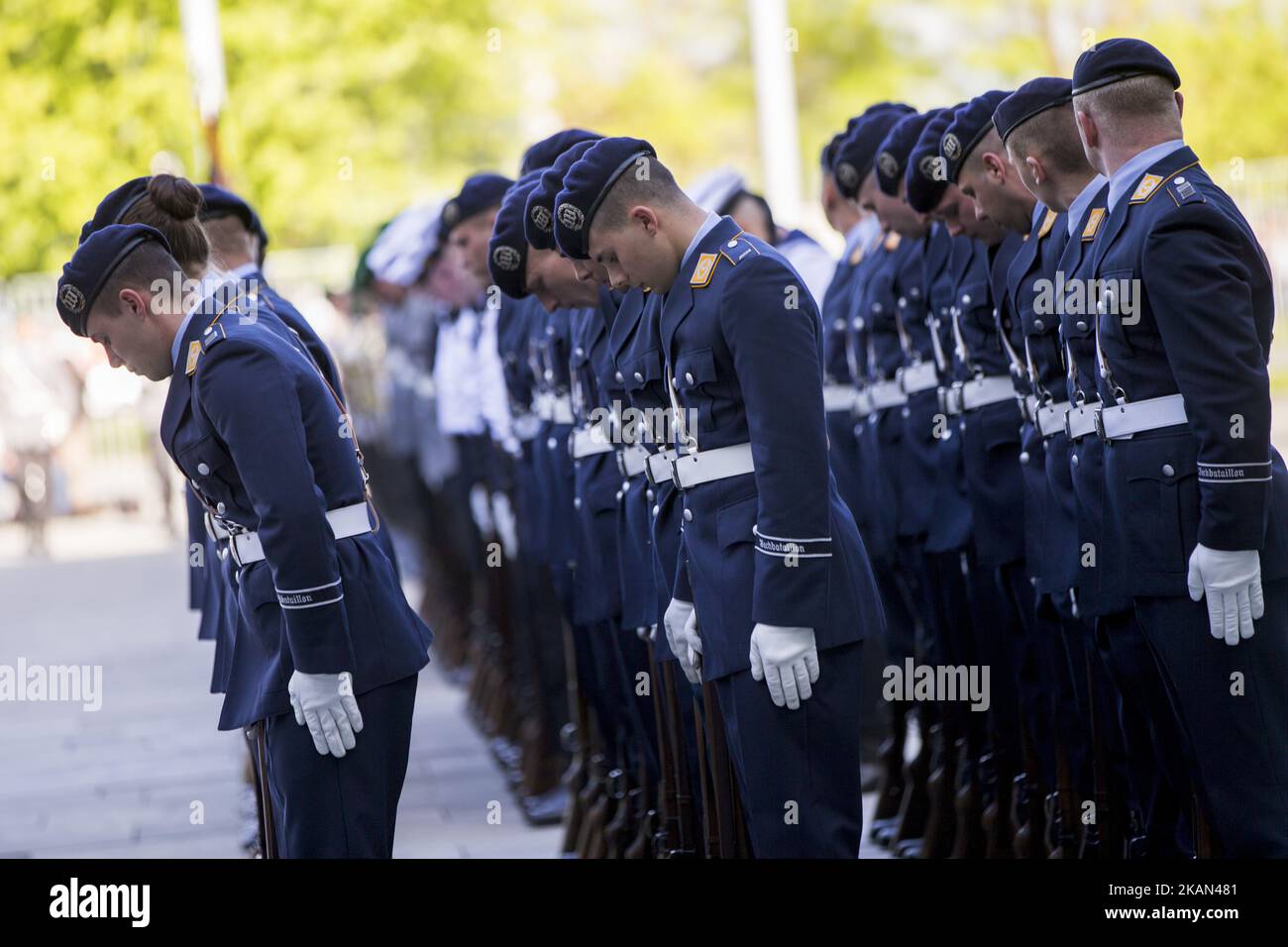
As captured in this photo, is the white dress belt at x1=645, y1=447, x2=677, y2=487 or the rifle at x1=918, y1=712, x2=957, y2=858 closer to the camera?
the white dress belt at x1=645, y1=447, x2=677, y2=487

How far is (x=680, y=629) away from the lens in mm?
4395

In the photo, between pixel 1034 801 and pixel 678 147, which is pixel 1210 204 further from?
pixel 678 147

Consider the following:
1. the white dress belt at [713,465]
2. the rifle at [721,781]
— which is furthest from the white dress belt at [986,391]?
the white dress belt at [713,465]

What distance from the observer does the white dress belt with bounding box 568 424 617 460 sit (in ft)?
18.8

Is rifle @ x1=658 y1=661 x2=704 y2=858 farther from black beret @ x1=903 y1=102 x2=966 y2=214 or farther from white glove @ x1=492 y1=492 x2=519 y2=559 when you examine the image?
white glove @ x1=492 y1=492 x2=519 y2=559

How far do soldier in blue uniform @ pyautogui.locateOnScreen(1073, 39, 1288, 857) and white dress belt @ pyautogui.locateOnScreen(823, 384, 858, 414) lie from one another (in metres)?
2.47

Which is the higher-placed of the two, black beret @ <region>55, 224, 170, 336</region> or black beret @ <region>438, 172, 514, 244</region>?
black beret @ <region>438, 172, 514, 244</region>

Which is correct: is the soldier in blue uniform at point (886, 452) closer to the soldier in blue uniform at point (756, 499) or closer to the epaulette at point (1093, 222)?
the epaulette at point (1093, 222)

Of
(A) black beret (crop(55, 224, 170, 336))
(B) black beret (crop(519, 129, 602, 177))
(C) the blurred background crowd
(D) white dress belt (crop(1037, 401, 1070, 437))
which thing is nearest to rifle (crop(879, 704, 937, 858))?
(D) white dress belt (crop(1037, 401, 1070, 437))

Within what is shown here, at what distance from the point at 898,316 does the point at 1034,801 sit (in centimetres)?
164

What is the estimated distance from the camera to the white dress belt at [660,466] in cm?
440

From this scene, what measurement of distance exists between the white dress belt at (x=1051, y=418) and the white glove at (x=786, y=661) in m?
1.13

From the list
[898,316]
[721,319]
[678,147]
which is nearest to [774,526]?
[721,319]

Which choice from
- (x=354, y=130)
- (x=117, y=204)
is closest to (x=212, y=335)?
(x=117, y=204)
